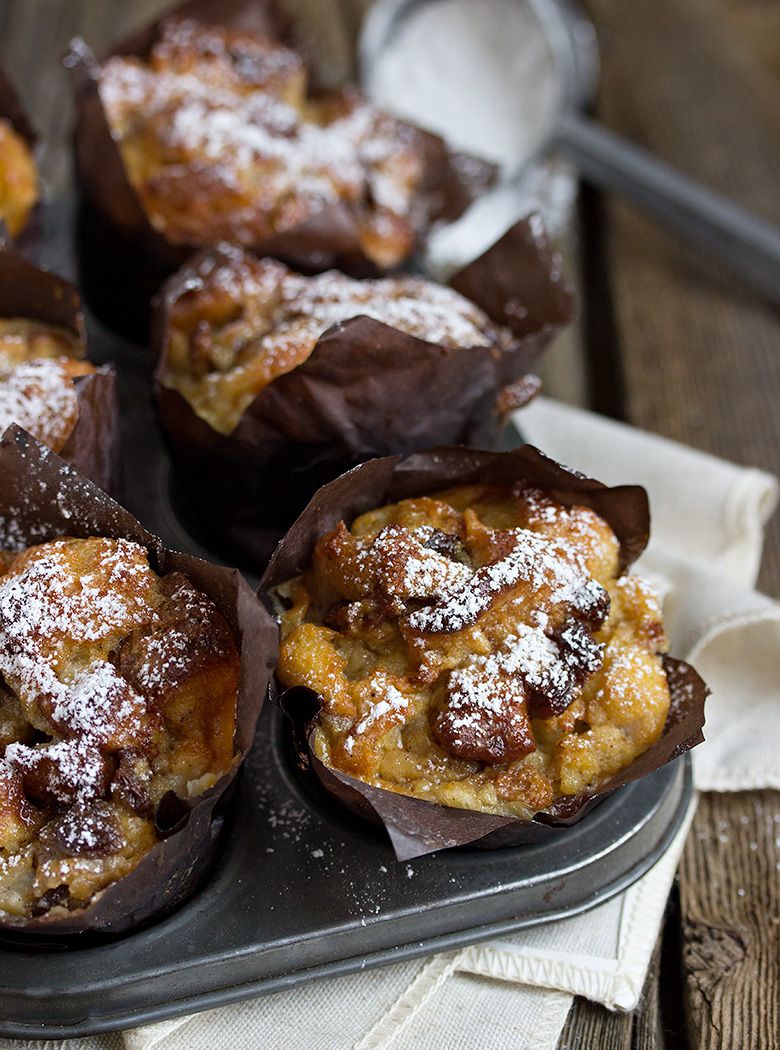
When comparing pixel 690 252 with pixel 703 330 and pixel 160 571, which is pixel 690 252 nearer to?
pixel 703 330

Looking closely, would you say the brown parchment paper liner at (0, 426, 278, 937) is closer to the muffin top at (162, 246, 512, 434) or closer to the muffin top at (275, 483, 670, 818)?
the muffin top at (275, 483, 670, 818)

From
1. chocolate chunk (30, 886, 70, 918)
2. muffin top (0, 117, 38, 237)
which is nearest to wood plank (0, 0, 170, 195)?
muffin top (0, 117, 38, 237)

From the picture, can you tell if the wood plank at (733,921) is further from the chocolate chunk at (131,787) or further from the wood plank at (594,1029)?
the chocolate chunk at (131,787)

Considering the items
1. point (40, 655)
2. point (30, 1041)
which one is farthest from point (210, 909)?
point (40, 655)

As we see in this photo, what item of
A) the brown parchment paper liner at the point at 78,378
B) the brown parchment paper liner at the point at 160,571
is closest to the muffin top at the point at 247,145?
the brown parchment paper liner at the point at 78,378

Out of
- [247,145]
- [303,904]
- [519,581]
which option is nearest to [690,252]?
[247,145]

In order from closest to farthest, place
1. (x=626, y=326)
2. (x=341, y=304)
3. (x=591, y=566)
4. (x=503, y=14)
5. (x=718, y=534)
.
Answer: (x=591, y=566)
(x=341, y=304)
(x=718, y=534)
(x=626, y=326)
(x=503, y=14)

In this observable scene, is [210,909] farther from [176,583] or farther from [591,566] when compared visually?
[591,566]

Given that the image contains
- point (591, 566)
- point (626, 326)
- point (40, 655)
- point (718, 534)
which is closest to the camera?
point (40, 655)
